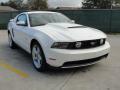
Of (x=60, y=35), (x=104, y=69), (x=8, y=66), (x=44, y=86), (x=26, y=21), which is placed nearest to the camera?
(x=44, y=86)

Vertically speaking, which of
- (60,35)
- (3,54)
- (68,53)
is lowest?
(3,54)

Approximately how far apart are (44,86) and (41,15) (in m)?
2.86

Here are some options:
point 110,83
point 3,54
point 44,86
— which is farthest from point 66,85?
point 3,54

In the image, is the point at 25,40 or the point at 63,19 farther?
the point at 63,19

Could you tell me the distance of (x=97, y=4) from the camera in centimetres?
6131

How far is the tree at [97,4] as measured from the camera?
59781 mm

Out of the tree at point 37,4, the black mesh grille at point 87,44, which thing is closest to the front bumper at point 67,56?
the black mesh grille at point 87,44

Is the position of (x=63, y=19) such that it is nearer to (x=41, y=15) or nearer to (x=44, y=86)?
(x=41, y=15)

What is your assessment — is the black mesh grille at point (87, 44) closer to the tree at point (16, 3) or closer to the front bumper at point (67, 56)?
the front bumper at point (67, 56)

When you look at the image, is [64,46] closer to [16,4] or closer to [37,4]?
[37,4]

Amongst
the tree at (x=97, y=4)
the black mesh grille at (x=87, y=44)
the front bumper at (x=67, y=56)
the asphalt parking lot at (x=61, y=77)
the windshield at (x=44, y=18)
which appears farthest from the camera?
the tree at (x=97, y=4)

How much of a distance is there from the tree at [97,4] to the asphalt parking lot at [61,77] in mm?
54427

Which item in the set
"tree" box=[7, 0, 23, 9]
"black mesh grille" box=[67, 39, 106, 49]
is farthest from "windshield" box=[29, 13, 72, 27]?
"tree" box=[7, 0, 23, 9]

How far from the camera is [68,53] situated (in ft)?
15.9
